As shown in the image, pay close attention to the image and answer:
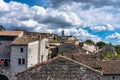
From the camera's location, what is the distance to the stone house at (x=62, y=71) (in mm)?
17797

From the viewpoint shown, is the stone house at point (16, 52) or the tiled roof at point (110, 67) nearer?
the tiled roof at point (110, 67)

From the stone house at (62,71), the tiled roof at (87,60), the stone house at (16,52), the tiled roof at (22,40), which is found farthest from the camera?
the tiled roof at (22,40)

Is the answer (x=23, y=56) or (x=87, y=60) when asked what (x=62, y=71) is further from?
(x=23, y=56)

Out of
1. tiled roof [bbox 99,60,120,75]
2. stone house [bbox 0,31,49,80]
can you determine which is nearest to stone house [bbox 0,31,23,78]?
stone house [bbox 0,31,49,80]

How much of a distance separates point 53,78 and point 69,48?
2637 inches

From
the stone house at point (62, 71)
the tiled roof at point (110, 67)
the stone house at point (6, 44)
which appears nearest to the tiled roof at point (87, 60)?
the tiled roof at point (110, 67)

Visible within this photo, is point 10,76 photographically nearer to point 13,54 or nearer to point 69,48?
point 13,54

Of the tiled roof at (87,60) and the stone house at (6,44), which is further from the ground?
the stone house at (6,44)

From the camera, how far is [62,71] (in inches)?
703

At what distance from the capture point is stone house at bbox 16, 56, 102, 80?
17797 millimetres

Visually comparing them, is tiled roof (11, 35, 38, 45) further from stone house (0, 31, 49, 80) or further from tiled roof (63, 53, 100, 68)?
tiled roof (63, 53, 100, 68)

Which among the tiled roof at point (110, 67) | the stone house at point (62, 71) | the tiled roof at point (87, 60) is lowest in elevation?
the tiled roof at point (110, 67)

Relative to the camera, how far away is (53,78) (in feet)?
58.5

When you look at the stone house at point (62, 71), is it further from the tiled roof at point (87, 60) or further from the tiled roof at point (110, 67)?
the tiled roof at point (110, 67)
